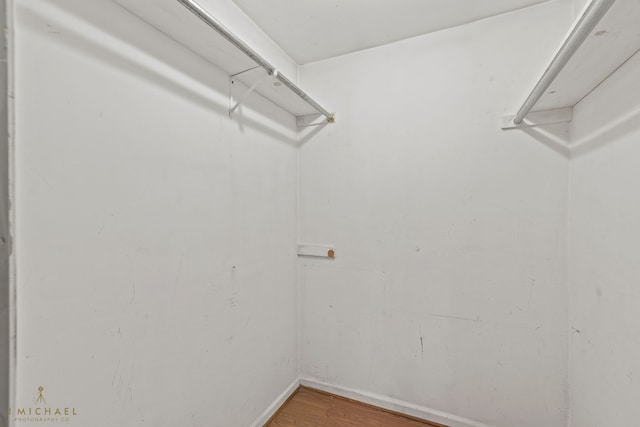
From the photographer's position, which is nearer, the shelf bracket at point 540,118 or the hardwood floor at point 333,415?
the shelf bracket at point 540,118

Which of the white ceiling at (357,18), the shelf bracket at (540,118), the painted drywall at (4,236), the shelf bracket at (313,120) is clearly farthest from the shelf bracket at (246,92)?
the shelf bracket at (540,118)

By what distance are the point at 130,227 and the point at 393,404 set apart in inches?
74.0

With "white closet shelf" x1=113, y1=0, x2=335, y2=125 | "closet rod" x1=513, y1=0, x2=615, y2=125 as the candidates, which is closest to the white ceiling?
"white closet shelf" x1=113, y1=0, x2=335, y2=125

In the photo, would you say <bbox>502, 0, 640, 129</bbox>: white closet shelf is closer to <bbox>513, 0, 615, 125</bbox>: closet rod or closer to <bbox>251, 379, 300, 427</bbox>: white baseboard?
<bbox>513, 0, 615, 125</bbox>: closet rod

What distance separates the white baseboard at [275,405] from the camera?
Answer: 159 centimetres

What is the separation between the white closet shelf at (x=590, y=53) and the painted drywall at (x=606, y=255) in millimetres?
53

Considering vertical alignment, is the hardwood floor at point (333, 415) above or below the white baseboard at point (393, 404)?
below

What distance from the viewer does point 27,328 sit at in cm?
71

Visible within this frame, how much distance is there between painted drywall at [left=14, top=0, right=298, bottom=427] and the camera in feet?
2.42

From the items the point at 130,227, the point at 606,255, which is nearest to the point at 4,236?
the point at 130,227

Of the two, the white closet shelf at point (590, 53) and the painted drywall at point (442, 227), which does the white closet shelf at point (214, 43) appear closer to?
the painted drywall at point (442, 227)

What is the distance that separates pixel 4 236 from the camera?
613 mm

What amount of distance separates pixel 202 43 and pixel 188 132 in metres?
0.39

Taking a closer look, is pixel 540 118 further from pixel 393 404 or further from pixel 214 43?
pixel 393 404
